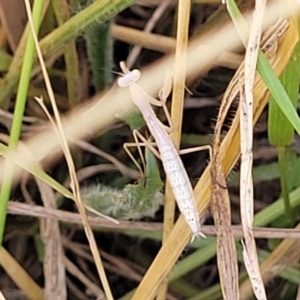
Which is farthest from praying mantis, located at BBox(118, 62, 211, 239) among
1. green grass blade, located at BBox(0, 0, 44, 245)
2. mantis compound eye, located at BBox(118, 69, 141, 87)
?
green grass blade, located at BBox(0, 0, 44, 245)

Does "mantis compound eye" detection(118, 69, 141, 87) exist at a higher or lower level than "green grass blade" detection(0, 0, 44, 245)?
higher

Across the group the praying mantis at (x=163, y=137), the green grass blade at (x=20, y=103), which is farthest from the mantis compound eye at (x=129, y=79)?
the green grass blade at (x=20, y=103)

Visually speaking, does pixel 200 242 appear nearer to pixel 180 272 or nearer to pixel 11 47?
pixel 180 272

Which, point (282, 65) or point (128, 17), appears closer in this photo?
point (282, 65)

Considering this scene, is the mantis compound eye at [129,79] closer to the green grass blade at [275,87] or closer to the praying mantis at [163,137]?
the praying mantis at [163,137]

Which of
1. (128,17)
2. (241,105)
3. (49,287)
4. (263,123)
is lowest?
(49,287)

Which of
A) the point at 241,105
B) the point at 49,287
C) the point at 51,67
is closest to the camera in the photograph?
the point at 241,105

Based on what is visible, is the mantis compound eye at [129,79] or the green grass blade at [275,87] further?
the mantis compound eye at [129,79]

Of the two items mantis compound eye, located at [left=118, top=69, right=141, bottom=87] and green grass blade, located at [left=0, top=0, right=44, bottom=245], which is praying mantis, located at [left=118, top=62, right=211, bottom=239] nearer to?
mantis compound eye, located at [left=118, top=69, right=141, bottom=87]

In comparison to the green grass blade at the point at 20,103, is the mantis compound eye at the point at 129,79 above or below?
above

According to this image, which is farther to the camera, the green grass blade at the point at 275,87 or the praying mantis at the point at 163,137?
the praying mantis at the point at 163,137

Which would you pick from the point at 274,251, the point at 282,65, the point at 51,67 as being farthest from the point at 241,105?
the point at 51,67
